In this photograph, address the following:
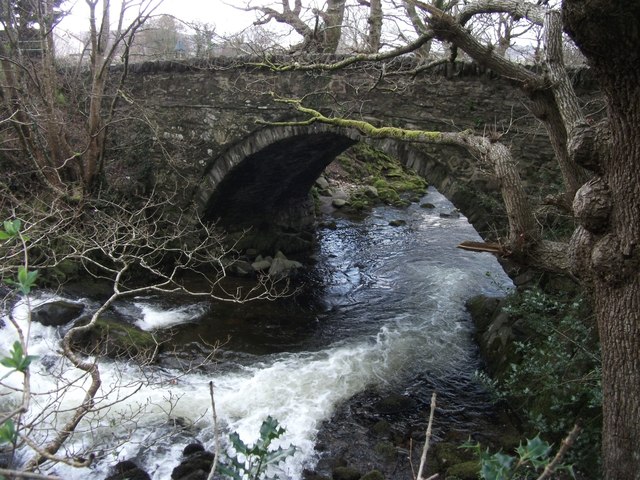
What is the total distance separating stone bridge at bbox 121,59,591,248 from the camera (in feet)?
22.9

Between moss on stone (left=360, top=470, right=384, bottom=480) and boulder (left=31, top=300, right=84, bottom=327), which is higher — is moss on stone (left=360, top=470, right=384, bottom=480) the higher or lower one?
the lower one

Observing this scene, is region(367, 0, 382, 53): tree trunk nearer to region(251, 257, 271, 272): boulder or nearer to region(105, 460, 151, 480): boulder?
region(105, 460, 151, 480): boulder

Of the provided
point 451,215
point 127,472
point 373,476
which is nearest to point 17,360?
point 127,472

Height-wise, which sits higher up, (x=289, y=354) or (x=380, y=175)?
(x=380, y=175)

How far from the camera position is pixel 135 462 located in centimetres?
507

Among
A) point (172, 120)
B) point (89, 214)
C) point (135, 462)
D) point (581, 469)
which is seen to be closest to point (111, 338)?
point (135, 462)

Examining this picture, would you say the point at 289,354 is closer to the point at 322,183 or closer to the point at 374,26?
the point at 374,26

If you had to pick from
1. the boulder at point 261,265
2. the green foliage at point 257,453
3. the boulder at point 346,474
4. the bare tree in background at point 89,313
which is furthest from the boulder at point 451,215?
the green foliage at point 257,453

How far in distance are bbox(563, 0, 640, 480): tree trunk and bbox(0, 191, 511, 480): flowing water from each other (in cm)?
300

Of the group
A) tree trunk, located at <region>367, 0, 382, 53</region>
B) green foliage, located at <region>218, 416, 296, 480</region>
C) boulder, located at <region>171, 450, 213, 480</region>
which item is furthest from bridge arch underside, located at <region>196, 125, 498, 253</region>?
green foliage, located at <region>218, 416, 296, 480</region>

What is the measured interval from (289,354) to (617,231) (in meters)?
5.33

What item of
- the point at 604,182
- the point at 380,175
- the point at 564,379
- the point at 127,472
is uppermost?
the point at 604,182

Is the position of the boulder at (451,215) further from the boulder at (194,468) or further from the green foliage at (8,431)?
the green foliage at (8,431)

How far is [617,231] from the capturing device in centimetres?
291
